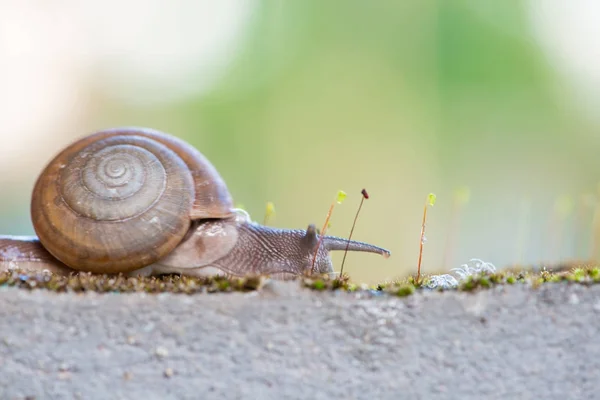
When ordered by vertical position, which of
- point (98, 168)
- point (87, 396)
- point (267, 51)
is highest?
point (267, 51)

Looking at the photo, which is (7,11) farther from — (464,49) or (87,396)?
(87,396)

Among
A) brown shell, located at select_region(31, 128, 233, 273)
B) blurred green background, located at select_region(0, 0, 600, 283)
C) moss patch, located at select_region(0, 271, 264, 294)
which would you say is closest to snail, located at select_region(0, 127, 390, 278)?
brown shell, located at select_region(31, 128, 233, 273)

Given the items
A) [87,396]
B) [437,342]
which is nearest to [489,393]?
[437,342]

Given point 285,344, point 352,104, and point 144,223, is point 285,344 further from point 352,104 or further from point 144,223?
point 352,104

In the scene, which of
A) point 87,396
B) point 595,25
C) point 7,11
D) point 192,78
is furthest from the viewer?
point 192,78

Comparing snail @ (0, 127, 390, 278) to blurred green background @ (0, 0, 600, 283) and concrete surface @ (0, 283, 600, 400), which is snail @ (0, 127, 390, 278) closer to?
concrete surface @ (0, 283, 600, 400)

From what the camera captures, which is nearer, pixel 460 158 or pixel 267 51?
pixel 460 158

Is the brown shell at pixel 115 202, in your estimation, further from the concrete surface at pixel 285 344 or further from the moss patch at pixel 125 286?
the concrete surface at pixel 285 344

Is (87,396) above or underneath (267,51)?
underneath
